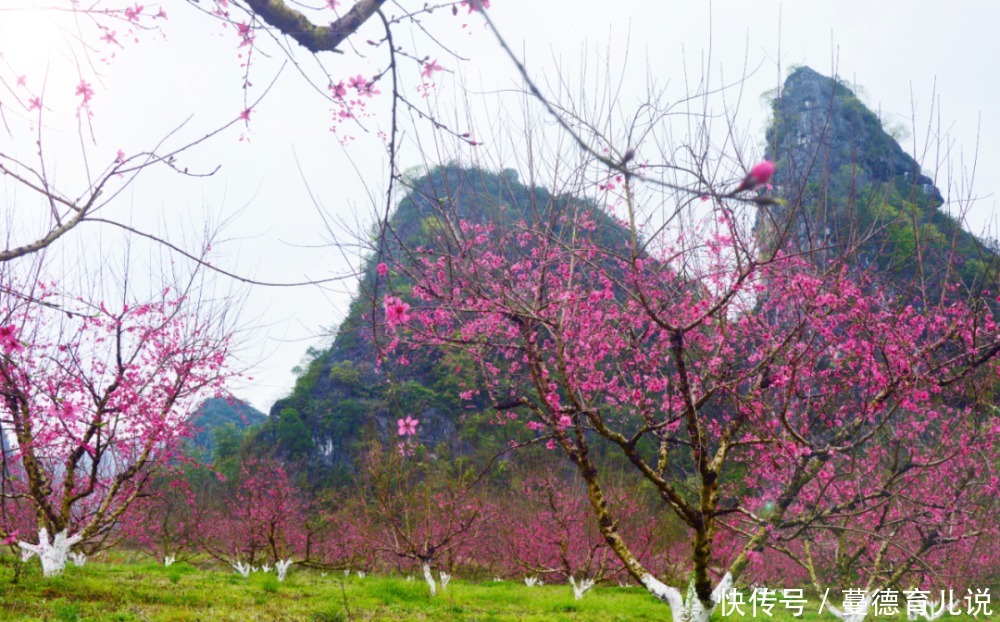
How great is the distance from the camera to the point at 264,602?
11.1 m

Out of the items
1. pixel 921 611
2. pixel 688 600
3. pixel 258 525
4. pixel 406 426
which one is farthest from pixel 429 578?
pixel 406 426

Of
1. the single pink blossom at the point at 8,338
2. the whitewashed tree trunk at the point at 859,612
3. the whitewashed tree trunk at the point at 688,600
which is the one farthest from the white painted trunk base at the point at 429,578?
the single pink blossom at the point at 8,338

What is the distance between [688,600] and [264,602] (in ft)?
27.7

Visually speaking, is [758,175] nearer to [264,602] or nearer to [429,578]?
[264,602]

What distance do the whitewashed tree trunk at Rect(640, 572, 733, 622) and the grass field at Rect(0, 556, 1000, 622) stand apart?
193 inches

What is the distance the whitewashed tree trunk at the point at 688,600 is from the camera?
5.34 metres

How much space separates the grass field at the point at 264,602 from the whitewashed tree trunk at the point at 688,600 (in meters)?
4.89

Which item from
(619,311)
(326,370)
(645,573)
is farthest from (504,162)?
(326,370)

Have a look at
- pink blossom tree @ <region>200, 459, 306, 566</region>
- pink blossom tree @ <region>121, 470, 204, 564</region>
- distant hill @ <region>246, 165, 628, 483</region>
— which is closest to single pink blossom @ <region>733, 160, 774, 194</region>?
pink blossom tree @ <region>200, 459, 306, 566</region>

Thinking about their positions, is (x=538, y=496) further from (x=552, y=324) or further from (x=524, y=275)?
(x=552, y=324)

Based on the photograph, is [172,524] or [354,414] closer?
[172,524]

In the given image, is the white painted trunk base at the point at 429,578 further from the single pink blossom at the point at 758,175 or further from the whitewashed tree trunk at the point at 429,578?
the single pink blossom at the point at 758,175

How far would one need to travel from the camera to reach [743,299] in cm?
601

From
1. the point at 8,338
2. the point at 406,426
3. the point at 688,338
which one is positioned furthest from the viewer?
the point at 688,338
